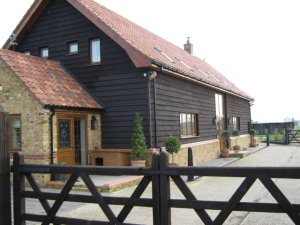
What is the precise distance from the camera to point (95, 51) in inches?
603

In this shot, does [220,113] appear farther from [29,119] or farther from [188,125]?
[29,119]

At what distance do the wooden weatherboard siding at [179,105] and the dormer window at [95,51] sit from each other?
2.70 meters

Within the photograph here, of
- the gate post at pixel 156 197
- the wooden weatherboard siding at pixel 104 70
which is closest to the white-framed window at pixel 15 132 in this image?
the wooden weatherboard siding at pixel 104 70

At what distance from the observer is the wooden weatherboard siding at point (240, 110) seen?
999 inches

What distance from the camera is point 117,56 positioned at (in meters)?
14.6

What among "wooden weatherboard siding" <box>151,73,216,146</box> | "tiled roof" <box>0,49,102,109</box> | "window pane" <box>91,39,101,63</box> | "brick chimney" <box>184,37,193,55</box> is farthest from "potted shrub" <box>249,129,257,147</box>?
"tiled roof" <box>0,49,102,109</box>

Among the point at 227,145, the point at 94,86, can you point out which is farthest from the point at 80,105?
the point at 227,145

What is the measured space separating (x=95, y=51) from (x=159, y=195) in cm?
1183

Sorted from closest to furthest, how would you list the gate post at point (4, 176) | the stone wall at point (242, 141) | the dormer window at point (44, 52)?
the gate post at point (4, 176)
the dormer window at point (44, 52)
the stone wall at point (242, 141)

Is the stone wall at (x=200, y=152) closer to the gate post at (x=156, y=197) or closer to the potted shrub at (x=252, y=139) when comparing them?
the potted shrub at (x=252, y=139)

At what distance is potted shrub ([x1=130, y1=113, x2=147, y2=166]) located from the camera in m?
13.0

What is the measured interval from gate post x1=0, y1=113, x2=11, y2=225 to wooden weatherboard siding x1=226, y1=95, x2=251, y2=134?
2086cm

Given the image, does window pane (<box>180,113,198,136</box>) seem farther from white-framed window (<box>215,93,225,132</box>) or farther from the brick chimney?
the brick chimney

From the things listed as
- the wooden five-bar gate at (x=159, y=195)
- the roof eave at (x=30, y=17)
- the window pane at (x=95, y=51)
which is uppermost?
the roof eave at (x=30, y=17)
